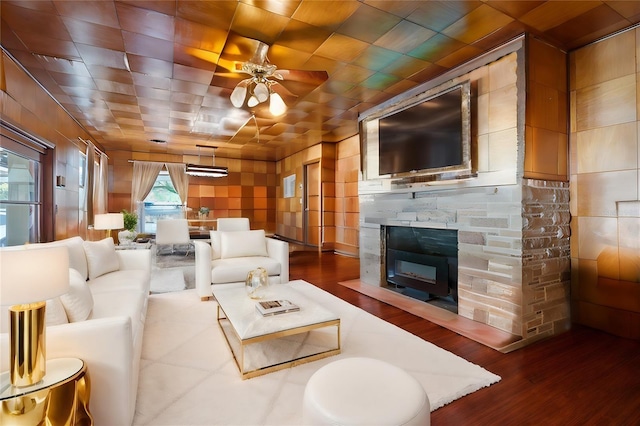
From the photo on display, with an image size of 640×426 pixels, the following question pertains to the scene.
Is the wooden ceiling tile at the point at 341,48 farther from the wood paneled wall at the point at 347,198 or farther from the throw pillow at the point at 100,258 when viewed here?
the wood paneled wall at the point at 347,198

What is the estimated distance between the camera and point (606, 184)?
279 centimetres

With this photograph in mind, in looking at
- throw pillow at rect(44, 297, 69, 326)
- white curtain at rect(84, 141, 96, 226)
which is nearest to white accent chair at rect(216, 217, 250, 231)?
throw pillow at rect(44, 297, 69, 326)

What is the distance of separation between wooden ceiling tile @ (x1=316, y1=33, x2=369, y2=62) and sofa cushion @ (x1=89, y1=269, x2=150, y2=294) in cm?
278

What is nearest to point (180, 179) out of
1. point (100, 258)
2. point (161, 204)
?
point (161, 204)

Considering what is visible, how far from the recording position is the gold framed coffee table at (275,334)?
2.09m

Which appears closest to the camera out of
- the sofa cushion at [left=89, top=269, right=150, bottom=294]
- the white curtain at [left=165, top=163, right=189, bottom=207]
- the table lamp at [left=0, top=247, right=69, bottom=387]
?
the table lamp at [left=0, top=247, right=69, bottom=387]

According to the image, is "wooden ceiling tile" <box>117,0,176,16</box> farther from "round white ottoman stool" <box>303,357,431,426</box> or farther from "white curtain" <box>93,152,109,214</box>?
"white curtain" <box>93,152,109,214</box>

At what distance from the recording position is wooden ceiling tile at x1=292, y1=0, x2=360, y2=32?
2357 millimetres

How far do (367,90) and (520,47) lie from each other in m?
1.72

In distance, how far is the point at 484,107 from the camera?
302 centimetres

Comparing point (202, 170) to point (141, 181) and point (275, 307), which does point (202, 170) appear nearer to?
point (141, 181)

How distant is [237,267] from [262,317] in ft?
5.33

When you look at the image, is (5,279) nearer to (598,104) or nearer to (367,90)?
(367,90)

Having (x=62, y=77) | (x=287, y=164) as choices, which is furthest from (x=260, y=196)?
(x=62, y=77)
